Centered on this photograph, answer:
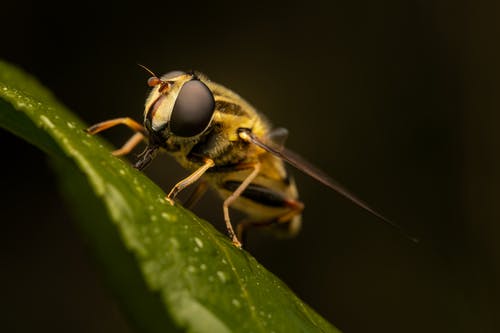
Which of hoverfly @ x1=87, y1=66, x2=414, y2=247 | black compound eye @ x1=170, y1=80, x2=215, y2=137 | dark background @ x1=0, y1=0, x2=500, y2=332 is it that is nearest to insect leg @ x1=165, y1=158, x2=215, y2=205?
hoverfly @ x1=87, y1=66, x2=414, y2=247

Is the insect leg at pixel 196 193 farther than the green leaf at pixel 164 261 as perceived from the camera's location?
Yes

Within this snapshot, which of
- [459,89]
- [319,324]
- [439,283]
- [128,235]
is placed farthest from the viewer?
[459,89]

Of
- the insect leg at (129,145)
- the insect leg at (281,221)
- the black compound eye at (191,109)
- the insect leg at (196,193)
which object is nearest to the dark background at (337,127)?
the insect leg at (281,221)

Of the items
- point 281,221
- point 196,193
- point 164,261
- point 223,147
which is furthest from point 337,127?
point 164,261

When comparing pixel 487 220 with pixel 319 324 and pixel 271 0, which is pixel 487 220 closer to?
pixel 271 0

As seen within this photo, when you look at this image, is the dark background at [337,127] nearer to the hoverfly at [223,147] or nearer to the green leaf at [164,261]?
the hoverfly at [223,147]

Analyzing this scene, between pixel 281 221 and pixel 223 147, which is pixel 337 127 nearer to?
pixel 281 221

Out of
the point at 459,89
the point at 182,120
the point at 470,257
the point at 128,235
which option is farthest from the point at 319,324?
the point at 459,89
